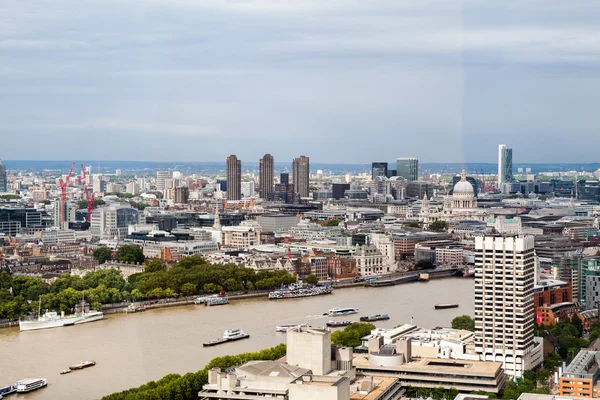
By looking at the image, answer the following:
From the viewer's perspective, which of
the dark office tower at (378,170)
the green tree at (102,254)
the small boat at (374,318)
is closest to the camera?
the small boat at (374,318)

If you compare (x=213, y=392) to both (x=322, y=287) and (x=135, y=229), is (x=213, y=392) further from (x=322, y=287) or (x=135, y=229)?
(x=135, y=229)

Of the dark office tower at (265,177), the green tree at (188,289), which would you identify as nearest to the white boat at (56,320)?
the green tree at (188,289)

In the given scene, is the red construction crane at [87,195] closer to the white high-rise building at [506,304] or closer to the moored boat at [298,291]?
the moored boat at [298,291]

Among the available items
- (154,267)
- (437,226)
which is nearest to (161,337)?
(154,267)

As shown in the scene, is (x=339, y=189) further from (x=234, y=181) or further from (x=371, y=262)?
(x=371, y=262)

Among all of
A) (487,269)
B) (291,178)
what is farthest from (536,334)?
(291,178)

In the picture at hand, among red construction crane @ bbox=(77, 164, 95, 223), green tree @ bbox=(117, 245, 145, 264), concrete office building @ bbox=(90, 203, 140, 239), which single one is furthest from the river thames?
red construction crane @ bbox=(77, 164, 95, 223)
